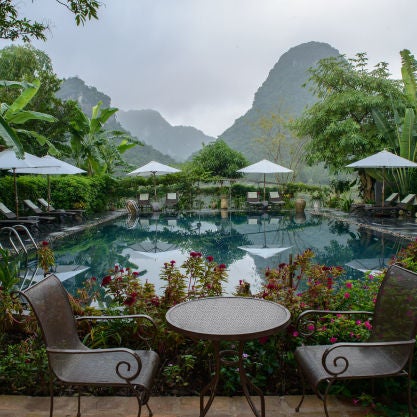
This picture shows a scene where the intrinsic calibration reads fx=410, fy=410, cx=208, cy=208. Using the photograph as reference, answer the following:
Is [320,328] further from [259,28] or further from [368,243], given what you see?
[259,28]

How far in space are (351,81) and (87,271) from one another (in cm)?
1505

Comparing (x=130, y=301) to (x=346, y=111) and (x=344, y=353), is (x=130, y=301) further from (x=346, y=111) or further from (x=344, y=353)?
(x=346, y=111)

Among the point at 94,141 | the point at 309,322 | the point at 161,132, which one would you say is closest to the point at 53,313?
the point at 309,322

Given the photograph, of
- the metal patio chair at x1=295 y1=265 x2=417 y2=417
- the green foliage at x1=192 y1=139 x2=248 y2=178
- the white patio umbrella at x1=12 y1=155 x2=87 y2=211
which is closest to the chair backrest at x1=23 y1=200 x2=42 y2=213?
the white patio umbrella at x1=12 y1=155 x2=87 y2=211

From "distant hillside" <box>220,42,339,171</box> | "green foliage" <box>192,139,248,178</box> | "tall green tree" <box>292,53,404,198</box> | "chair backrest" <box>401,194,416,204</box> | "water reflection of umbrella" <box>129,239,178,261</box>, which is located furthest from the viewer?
"distant hillside" <box>220,42,339,171</box>

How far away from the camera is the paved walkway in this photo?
2477 mm

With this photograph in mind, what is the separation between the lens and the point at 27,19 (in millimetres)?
5516

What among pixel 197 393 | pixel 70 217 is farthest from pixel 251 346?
pixel 70 217

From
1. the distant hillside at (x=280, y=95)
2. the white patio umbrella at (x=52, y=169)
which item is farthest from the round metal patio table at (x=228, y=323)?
the distant hillside at (x=280, y=95)

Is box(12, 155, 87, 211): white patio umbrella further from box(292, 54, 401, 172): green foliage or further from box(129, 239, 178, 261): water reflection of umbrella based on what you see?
box(292, 54, 401, 172): green foliage

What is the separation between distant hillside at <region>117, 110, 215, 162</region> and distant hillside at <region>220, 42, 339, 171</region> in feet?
53.2

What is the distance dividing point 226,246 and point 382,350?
7514mm

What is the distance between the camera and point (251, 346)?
2.95 metres

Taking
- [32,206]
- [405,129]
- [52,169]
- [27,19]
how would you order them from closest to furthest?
[27,19]
[52,169]
[32,206]
[405,129]
